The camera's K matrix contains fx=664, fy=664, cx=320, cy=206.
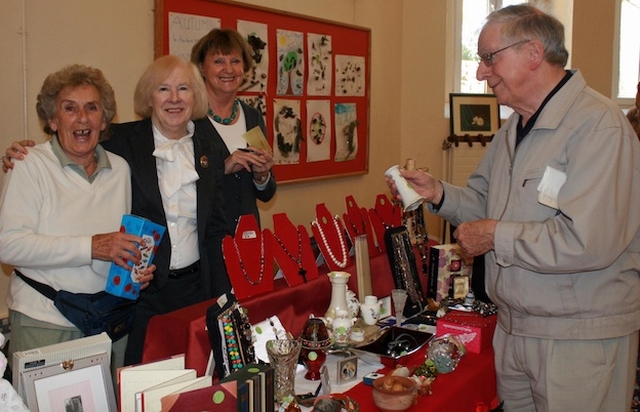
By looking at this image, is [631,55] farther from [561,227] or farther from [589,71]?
[561,227]

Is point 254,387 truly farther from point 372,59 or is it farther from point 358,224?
point 372,59

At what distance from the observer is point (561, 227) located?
1.83 meters

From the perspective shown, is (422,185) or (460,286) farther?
(460,286)

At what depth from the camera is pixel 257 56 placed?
4.17m

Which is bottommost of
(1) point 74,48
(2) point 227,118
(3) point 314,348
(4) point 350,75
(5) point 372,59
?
(3) point 314,348

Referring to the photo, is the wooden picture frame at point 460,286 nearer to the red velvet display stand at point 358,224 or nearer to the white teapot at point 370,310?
the red velvet display stand at point 358,224

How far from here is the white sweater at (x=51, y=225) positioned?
6.40 ft

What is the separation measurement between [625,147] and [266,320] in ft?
3.95

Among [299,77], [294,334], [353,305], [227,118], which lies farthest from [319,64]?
[294,334]

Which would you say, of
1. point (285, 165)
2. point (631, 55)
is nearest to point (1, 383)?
point (285, 165)

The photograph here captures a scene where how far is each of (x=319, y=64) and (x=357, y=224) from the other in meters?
2.13

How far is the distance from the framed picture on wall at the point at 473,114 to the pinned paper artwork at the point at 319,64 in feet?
5.22

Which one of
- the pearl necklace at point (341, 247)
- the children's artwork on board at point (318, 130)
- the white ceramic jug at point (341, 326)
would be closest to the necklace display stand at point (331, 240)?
the pearl necklace at point (341, 247)

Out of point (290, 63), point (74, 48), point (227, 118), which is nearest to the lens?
point (227, 118)
